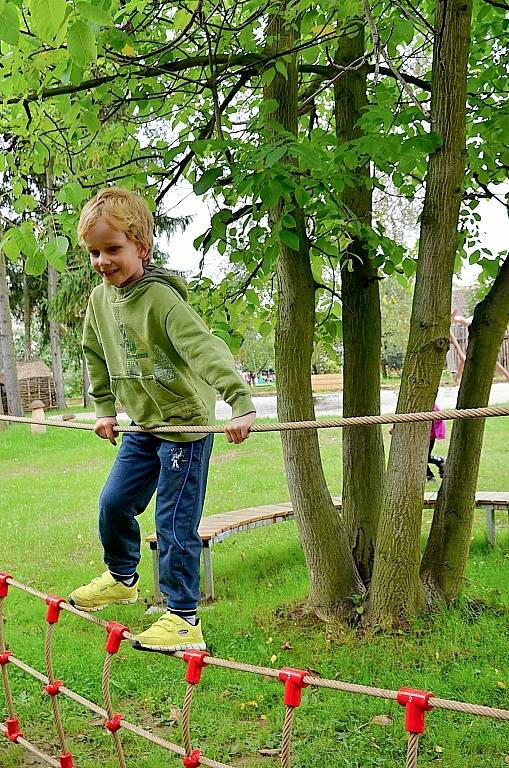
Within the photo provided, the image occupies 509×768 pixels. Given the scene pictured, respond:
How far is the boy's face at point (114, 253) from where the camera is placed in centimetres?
212

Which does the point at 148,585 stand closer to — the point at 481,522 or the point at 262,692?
the point at 262,692

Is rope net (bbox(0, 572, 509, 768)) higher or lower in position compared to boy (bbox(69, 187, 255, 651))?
lower

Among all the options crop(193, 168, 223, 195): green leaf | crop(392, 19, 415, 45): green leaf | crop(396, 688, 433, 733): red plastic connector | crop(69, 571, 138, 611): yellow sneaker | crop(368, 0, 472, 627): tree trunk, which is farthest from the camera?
crop(368, 0, 472, 627): tree trunk

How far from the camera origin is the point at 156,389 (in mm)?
2240

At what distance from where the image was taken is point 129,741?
367 cm

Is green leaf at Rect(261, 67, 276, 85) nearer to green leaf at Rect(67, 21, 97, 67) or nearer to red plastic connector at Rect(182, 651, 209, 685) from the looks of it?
green leaf at Rect(67, 21, 97, 67)

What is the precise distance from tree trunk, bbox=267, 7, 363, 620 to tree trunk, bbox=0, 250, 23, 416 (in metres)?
9.92

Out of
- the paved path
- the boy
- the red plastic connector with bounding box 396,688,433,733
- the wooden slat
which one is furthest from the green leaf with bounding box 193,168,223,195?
the paved path

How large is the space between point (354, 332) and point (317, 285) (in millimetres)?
400

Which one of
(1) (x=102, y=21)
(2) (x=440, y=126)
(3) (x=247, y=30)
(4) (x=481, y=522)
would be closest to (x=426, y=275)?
(2) (x=440, y=126)

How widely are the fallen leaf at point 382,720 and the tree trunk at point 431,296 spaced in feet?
2.29

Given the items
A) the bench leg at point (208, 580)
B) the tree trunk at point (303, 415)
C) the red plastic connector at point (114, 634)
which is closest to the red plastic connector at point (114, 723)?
the red plastic connector at point (114, 634)

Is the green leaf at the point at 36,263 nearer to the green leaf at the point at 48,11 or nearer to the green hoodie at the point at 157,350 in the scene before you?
the green hoodie at the point at 157,350

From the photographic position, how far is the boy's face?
2.12m
